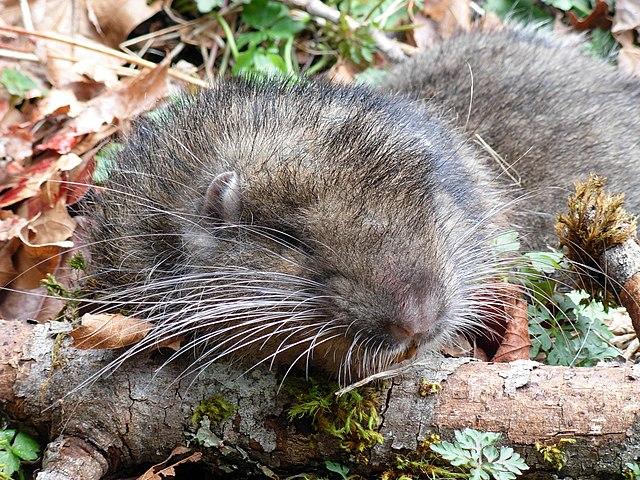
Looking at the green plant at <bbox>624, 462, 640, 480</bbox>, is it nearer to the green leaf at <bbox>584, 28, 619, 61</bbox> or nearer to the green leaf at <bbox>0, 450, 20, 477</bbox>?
the green leaf at <bbox>0, 450, 20, 477</bbox>

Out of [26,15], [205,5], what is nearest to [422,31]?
[205,5]

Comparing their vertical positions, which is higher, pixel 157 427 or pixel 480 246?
pixel 480 246

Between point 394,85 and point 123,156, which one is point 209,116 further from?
point 394,85

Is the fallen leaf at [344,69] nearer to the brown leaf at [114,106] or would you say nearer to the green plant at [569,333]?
the brown leaf at [114,106]

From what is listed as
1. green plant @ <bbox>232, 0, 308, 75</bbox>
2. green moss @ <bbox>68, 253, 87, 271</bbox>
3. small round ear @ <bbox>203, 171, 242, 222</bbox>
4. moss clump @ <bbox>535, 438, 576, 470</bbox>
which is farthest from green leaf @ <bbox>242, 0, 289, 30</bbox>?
moss clump @ <bbox>535, 438, 576, 470</bbox>

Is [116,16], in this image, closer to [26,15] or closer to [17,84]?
[26,15]

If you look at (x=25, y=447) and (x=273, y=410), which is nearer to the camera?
(x=273, y=410)

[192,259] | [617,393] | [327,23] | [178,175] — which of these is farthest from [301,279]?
[327,23]
